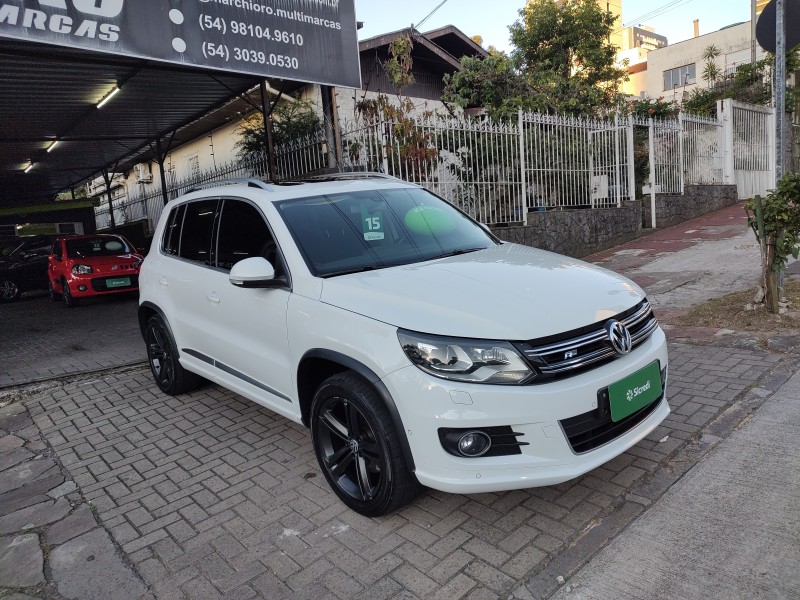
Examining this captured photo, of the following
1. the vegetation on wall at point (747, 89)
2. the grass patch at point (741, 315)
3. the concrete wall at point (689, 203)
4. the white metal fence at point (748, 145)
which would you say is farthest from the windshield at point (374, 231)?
the vegetation on wall at point (747, 89)

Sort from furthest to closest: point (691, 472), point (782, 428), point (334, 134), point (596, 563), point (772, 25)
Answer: point (334, 134) < point (772, 25) < point (782, 428) < point (691, 472) < point (596, 563)

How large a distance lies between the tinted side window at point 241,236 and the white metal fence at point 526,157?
5025mm

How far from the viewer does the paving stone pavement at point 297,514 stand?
2.62 m

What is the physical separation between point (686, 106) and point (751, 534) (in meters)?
20.6

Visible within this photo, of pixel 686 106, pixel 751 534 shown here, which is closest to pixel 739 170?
pixel 686 106

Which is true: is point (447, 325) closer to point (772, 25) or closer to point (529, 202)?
point (772, 25)

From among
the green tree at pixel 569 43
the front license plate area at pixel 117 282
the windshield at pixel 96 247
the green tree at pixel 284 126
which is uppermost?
the green tree at pixel 569 43

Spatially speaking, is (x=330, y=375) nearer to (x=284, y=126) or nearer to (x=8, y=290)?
(x=284, y=126)

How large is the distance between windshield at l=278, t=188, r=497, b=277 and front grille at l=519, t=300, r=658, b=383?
3.79ft

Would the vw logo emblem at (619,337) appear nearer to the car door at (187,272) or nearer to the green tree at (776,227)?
the car door at (187,272)

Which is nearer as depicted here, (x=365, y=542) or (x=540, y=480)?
(x=540, y=480)

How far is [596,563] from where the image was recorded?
257 centimetres

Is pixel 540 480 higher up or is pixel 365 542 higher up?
pixel 540 480

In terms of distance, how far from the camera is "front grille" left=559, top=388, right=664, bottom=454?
2.62 metres
